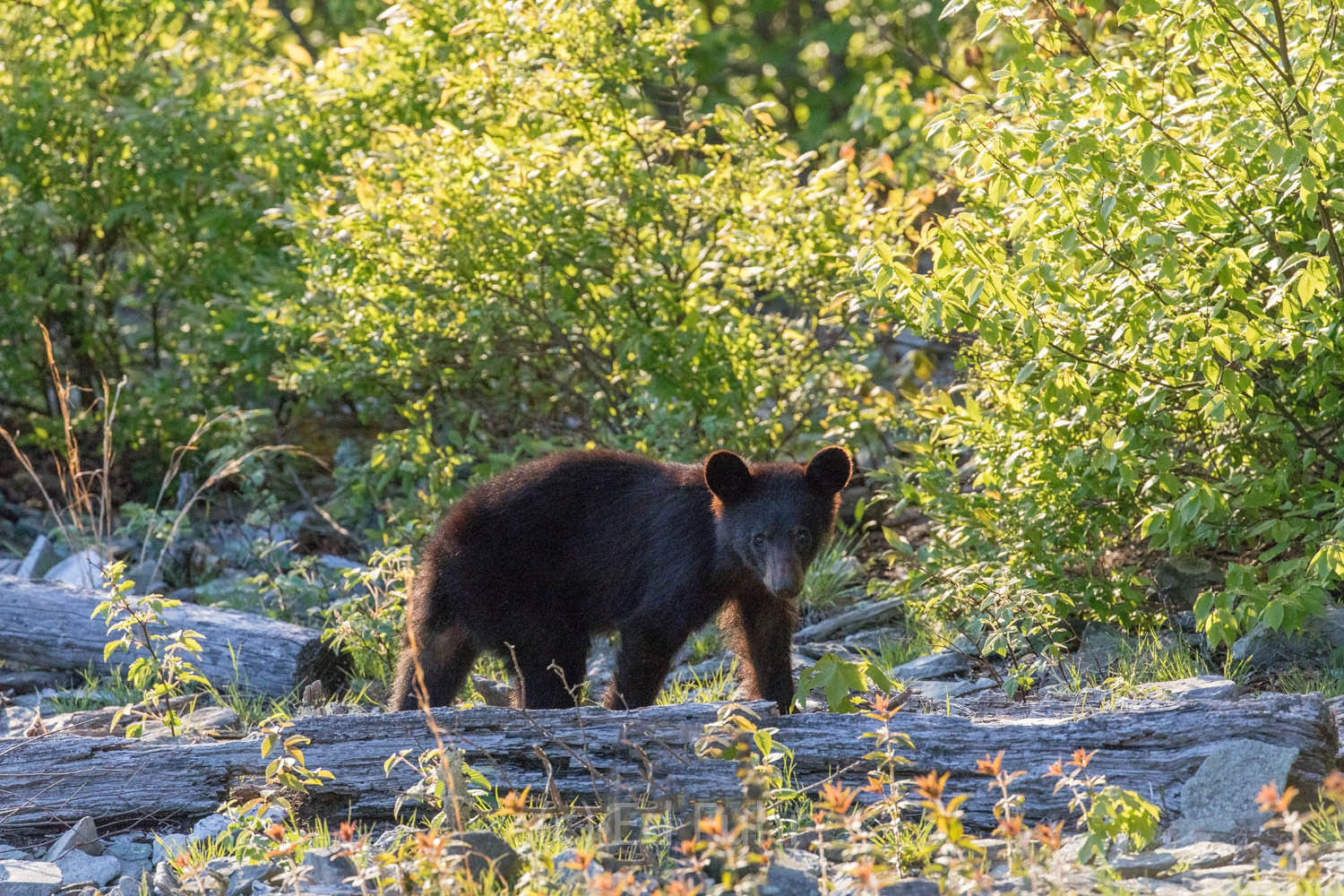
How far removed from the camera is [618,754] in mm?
5266

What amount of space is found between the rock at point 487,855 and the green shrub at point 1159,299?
101 inches

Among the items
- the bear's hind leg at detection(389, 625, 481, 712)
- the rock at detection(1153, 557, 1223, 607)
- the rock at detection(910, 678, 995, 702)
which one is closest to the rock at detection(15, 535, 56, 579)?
the bear's hind leg at detection(389, 625, 481, 712)

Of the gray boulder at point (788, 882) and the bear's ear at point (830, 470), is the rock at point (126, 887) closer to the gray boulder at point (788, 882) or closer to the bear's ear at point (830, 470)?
the gray boulder at point (788, 882)

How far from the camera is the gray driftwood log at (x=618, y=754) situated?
192 inches

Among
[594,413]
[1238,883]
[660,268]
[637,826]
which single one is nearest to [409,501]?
[594,413]

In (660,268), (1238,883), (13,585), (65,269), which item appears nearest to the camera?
(1238,883)

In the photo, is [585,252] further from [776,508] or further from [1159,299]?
[1159,299]

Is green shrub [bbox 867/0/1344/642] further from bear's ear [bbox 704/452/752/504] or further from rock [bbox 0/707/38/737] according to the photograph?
rock [bbox 0/707/38/737]

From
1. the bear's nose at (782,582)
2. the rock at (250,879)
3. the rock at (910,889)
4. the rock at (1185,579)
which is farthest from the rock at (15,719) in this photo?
the rock at (1185,579)

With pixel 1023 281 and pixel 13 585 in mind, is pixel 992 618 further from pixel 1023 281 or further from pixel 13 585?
pixel 13 585

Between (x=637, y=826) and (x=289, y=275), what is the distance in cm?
632

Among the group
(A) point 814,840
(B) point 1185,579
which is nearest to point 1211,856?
(A) point 814,840

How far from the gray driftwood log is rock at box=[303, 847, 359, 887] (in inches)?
24.4

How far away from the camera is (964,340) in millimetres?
7715
